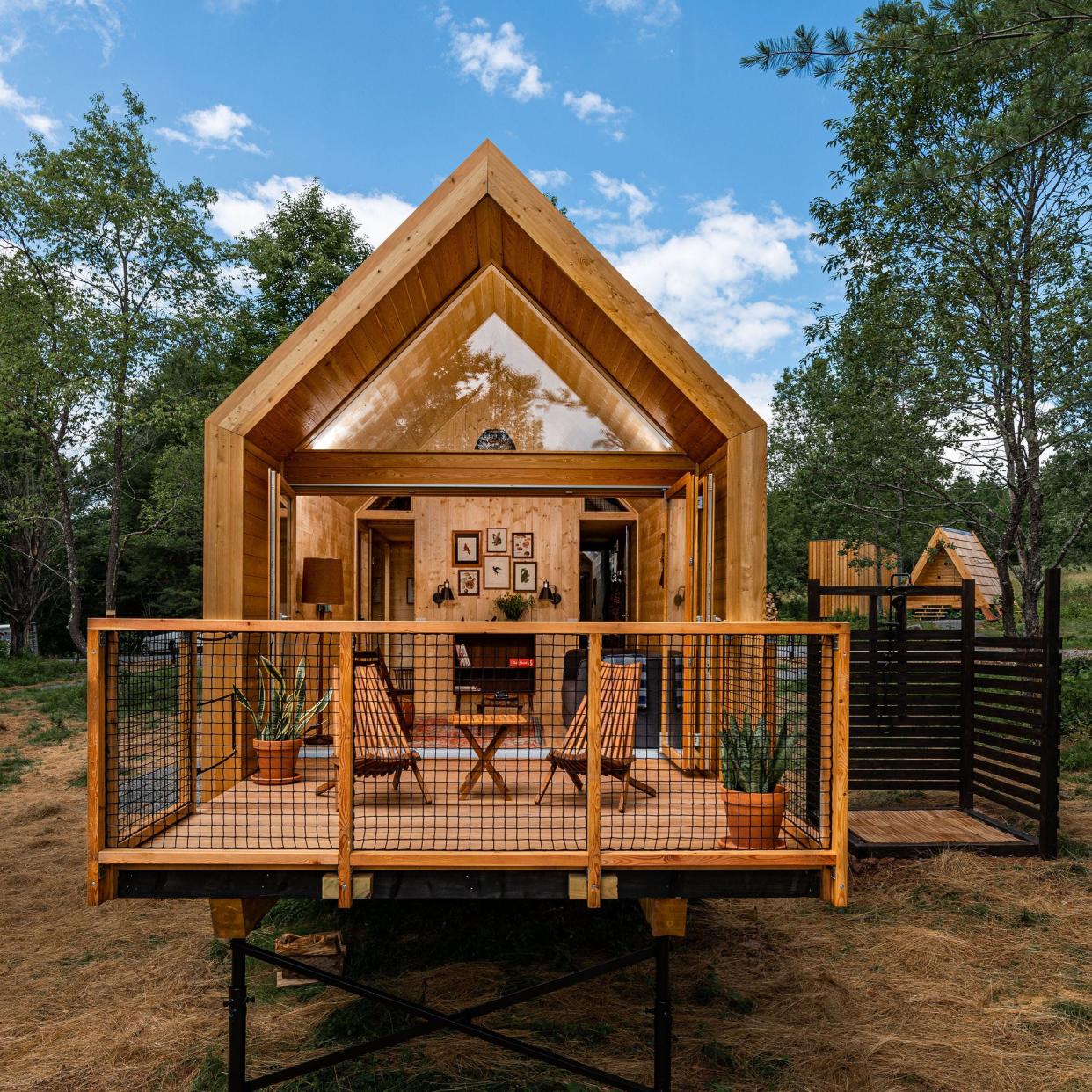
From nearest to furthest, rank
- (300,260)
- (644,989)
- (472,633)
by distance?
(472,633) → (644,989) → (300,260)

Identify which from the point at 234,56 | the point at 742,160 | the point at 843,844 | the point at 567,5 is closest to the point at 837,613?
the point at 742,160

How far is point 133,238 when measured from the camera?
1722 cm

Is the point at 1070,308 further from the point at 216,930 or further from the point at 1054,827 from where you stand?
the point at 216,930

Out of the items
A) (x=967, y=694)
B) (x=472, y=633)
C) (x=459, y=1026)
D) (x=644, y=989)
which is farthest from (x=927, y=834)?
(x=472, y=633)

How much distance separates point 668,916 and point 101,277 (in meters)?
17.7

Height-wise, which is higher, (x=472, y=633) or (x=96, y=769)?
(x=472, y=633)

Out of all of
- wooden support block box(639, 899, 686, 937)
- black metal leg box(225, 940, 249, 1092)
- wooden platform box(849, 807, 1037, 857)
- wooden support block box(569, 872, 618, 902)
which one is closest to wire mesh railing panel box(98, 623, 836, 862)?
wooden support block box(569, 872, 618, 902)

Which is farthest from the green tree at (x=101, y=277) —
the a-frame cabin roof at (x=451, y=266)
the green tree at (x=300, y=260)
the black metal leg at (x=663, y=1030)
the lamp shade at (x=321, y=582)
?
the black metal leg at (x=663, y=1030)

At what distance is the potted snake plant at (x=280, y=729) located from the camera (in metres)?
5.36

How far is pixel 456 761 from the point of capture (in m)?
5.95

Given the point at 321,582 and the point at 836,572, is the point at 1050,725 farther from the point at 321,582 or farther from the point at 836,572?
the point at 836,572

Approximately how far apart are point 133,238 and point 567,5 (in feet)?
31.9

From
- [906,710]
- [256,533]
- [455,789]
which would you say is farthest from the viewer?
[906,710]

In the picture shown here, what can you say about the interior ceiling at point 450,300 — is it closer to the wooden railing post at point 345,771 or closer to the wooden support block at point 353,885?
the wooden railing post at point 345,771
